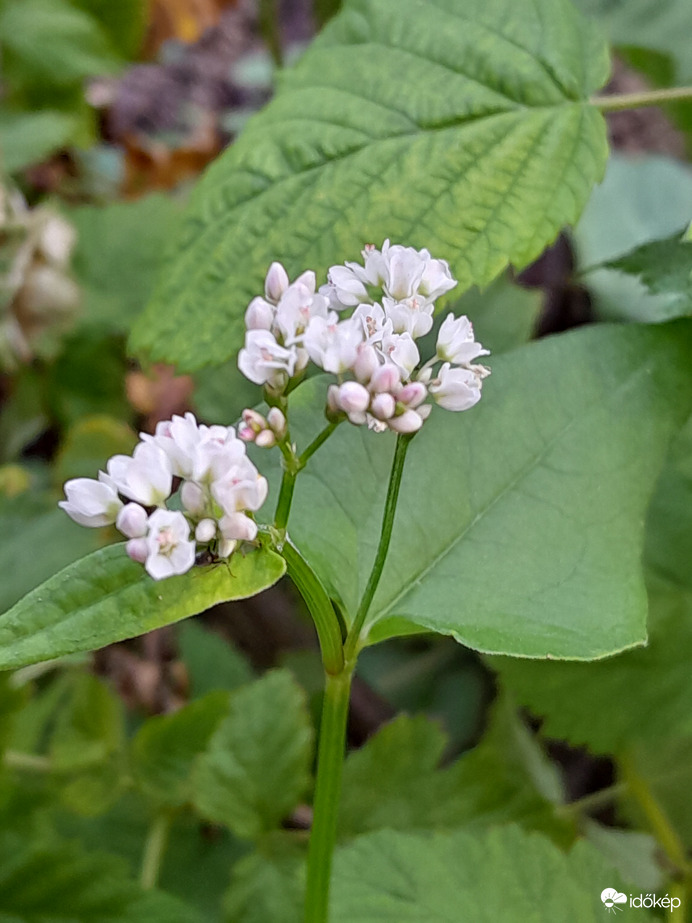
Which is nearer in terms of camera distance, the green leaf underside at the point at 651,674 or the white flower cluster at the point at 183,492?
the white flower cluster at the point at 183,492

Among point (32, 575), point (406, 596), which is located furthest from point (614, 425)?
→ point (32, 575)

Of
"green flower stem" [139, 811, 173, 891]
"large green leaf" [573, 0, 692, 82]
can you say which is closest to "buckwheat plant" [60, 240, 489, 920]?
"green flower stem" [139, 811, 173, 891]

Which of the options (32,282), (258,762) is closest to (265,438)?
(258,762)

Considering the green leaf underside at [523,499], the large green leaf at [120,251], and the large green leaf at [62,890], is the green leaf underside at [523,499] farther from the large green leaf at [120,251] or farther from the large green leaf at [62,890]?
the large green leaf at [120,251]

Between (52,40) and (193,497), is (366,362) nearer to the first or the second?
(193,497)

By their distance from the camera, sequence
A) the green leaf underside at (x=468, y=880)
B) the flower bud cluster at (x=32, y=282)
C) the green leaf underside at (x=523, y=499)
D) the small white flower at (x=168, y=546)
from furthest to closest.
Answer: the flower bud cluster at (x=32, y=282), the green leaf underside at (x=468, y=880), the green leaf underside at (x=523, y=499), the small white flower at (x=168, y=546)

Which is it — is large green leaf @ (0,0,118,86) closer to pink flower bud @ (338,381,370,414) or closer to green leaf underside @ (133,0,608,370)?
green leaf underside @ (133,0,608,370)

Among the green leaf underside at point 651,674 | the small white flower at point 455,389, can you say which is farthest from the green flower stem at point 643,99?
the small white flower at point 455,389

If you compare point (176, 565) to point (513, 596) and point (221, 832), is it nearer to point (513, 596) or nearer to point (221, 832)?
point (513, 596)
